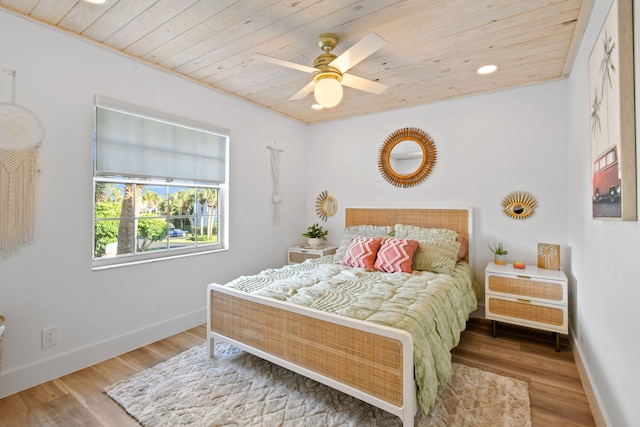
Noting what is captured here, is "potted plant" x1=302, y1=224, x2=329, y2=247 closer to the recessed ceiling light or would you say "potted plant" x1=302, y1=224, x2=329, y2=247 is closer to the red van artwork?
the recessed ceiling light

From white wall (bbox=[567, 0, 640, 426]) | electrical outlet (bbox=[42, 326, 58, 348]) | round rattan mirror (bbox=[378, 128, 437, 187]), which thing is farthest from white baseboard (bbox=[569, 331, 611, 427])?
electrical outlet (bbox=[42, 326, 58, 348])

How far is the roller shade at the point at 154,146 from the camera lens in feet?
8.01

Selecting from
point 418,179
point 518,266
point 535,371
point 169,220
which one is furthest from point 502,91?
point 169,220

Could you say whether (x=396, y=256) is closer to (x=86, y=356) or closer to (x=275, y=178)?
(x=275, y=178)

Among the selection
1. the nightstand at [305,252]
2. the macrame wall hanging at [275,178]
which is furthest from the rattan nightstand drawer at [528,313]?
the macrame wall hanging at [275,178]

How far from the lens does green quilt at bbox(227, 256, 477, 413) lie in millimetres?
1679

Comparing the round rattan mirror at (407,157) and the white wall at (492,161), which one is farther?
the round rattan mirror at (407,157)

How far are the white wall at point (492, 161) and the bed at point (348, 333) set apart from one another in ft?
2.51

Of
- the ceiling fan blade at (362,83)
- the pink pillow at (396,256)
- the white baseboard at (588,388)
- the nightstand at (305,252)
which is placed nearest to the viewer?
the white baseboard at (588,388)

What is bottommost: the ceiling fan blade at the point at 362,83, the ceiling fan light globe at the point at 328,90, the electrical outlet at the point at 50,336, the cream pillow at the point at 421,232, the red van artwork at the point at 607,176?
the electrical outlet at the point at 50,336

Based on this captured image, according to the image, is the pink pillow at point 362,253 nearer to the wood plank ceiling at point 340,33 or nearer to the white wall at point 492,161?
the white wall at point 492,161

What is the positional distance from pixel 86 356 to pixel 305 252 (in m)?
2.42

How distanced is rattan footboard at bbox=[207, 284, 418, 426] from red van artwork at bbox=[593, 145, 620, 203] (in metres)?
1.14

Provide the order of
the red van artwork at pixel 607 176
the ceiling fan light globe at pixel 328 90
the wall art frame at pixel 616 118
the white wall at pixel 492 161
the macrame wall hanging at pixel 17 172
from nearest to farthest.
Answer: the wall art frame at pixel 616 118 < the red van artwork at pixel 607 176 < the macrame wall hanging at pixel 17 172 < the ceiling fan light globe at pixel 328 90 < the white wall at pixel 492 161
